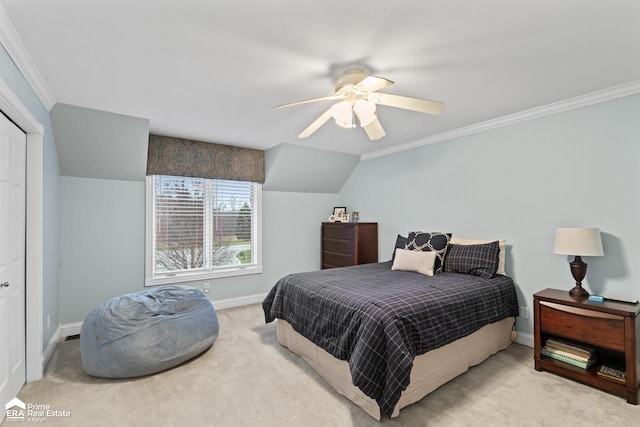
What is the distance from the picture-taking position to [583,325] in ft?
7.83

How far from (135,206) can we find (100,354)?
1.92 meters

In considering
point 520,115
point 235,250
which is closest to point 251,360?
point 235,250

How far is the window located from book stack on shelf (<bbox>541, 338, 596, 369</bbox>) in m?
3.60

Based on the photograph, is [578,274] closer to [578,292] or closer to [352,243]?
[578,292]

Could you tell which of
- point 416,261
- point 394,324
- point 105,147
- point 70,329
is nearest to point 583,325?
point 416,261

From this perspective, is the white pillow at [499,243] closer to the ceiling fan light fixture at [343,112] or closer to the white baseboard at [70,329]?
the ceiling fan light fixture at [343,112]

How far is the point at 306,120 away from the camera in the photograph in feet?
10.7

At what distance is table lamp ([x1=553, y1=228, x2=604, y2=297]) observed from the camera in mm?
2471

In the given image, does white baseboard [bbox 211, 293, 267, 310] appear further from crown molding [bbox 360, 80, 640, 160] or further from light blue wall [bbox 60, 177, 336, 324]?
crown molding [bbox 360, 80, 640, 160]

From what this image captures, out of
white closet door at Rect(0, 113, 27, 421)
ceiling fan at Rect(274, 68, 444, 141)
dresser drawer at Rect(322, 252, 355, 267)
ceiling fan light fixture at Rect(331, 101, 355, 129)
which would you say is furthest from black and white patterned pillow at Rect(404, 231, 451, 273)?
white closet door at Rect(0, 113, 27, 421)

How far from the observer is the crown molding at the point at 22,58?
65.2 inches

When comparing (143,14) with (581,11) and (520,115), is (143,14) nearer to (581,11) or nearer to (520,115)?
(581,11)

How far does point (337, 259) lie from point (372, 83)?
3.41 meters

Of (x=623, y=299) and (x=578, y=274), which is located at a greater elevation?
(x=578, y=274)
